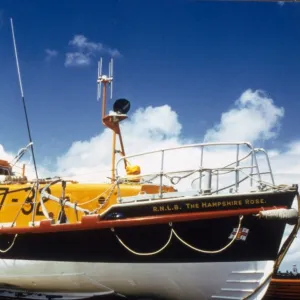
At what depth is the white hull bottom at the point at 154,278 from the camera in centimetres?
805

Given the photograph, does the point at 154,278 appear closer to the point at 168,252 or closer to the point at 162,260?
the point at 162,260

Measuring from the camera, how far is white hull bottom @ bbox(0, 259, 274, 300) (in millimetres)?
8055

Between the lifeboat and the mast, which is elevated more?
the mast

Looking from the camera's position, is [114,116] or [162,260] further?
[114,116]

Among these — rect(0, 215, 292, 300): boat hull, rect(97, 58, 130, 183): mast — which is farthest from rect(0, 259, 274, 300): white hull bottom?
rect(97, 58, 130, 183): mast

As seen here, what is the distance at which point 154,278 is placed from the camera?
8.43 m

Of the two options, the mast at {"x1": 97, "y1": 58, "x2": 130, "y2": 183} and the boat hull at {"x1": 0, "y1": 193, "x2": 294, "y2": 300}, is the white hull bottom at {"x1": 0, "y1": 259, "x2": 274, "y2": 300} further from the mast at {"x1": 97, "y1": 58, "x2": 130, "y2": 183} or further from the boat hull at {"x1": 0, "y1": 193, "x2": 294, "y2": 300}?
the mast at {"x1": 97, "y1": 58, "x2": 130, "y2": 183}

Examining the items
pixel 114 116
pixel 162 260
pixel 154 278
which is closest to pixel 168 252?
pixel 162 260

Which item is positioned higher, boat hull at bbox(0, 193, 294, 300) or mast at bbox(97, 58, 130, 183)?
mast at bbox(97, 58, 130, 183)

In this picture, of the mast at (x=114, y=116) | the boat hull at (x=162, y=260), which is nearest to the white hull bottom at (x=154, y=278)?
the boat hull at (x=162, y=260)

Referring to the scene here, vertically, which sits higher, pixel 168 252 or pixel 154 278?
pixel 168 252

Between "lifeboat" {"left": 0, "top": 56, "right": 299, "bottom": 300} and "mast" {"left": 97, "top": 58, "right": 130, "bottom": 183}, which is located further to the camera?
"mast" {"left": 97, "top": 58, "right": 130, "bottom": 183}

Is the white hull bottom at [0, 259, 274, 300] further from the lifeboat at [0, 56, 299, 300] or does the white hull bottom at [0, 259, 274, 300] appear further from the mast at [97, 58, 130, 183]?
the mast at [97, 58, 130, 183]

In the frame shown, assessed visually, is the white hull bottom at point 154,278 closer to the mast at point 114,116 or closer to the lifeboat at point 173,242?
the lifeboat at point 173,242
